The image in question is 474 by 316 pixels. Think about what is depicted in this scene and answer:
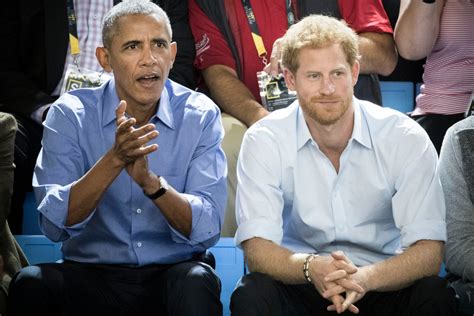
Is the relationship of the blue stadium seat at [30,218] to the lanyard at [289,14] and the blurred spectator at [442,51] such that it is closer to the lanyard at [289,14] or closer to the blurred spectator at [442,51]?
the lanyard at [289,14]

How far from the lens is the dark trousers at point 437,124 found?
12.9ft

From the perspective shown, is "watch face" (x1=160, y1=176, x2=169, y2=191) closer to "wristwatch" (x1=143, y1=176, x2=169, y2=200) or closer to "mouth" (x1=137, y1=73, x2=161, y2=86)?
"wristwatch" (x1=143, y1=176, x2=169, y2=200)

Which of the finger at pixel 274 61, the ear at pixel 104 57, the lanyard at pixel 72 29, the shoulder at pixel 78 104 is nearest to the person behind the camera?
the shoulder at pixel 78 104

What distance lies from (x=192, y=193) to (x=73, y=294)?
0.50 metres

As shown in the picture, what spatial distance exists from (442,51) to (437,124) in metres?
0.34

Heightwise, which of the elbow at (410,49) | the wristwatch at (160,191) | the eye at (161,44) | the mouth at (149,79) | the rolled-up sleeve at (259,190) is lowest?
the rolled-up sleeve at (259,190)

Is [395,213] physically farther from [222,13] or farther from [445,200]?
[222,13]

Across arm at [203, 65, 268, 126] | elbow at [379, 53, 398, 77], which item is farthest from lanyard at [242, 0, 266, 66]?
elbow at [379, 53, 398, 77]

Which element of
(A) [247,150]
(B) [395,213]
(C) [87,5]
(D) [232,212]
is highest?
(C) [87,5]

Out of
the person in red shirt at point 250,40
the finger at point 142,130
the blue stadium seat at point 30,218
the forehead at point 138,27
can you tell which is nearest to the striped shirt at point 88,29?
the person in red shirt at point 250,40

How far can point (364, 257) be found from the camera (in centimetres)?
313

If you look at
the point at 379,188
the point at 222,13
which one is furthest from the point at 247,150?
the point at 222,13

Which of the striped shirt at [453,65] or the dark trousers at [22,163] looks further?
the striped shirt at [453,65]

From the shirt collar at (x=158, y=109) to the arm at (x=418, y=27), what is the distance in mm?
1243
